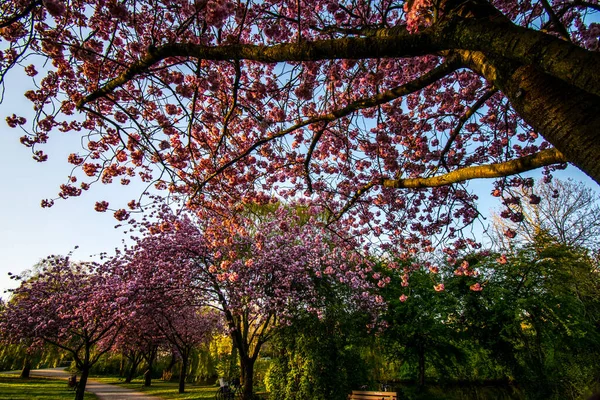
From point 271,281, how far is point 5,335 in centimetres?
1086

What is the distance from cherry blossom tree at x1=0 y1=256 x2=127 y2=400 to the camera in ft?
34.5

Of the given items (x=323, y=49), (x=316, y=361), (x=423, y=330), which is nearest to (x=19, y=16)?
(x=323, y=49)

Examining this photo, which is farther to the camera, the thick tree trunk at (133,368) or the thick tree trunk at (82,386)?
the thick tree trunk at (133,368)

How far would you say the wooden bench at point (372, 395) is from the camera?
22.8ft

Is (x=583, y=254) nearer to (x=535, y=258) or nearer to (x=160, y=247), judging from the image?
(x=535, y=258)

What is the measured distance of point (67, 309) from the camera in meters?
11.6

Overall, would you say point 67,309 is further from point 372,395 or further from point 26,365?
point 26,365

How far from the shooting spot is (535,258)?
37.7ft

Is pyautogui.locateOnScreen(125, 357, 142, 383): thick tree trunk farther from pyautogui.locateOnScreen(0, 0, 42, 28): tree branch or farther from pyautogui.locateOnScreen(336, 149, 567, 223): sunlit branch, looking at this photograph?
pyautogui.locateOnScreen(336, 149, 567, 223): sunlit branch

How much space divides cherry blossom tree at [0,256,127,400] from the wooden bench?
7.98 m

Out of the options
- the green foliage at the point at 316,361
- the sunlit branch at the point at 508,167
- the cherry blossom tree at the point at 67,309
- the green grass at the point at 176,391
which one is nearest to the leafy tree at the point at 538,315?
the green foliage at the point at 316,361

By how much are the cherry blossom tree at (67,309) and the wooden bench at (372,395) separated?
798 cm

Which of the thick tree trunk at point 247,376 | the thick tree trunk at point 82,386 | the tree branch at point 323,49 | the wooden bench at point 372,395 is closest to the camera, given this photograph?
the tree branch at point 323,49

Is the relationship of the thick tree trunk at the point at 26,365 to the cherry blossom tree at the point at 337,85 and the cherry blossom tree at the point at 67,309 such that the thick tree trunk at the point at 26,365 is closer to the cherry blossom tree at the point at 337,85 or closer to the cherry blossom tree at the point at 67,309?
the cherry blossom tree at the point at 67,309
